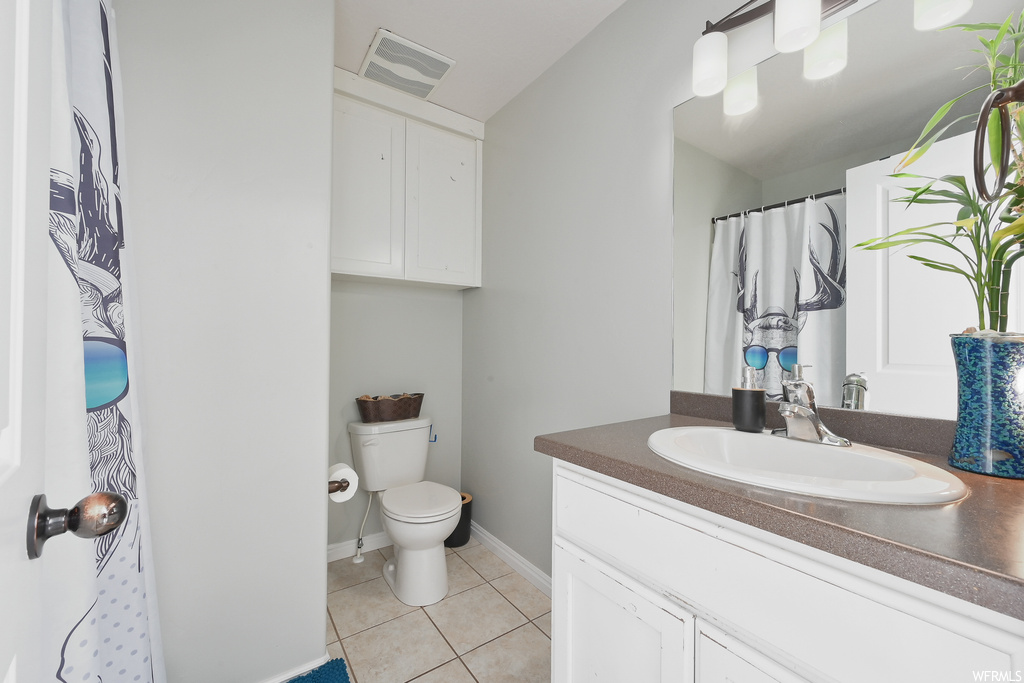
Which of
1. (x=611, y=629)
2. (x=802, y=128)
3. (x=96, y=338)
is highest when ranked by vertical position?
(x=802, y=128)

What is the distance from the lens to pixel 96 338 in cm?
94

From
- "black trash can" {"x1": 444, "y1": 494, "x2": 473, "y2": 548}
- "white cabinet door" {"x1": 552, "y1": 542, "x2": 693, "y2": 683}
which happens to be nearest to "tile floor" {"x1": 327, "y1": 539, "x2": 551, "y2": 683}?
"black trash can" {"x1": 444, "y1": 494, "x2": 473, "y2": 548}

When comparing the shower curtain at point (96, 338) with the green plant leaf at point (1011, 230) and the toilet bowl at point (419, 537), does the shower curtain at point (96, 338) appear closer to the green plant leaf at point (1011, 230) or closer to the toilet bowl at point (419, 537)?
the toilet bowl at point (419, 537)

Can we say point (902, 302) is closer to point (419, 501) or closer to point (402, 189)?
point (419, 501)

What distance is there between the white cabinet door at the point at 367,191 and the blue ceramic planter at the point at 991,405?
2042 millimetres

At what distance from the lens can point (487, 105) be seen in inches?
90.4

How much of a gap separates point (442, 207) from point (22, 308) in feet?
6.69

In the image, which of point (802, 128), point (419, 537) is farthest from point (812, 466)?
point (419, 537)

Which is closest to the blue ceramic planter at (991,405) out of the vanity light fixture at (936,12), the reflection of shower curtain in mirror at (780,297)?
the reflection of shower curtain in mirror at (780,297)

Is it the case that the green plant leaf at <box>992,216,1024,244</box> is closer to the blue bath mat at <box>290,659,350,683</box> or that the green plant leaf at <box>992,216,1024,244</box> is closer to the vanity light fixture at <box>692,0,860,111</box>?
the vanity light fixture at <box>692,0,860,111</box>

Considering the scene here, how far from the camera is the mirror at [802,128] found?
37.5 inches

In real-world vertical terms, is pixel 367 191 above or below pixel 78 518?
above

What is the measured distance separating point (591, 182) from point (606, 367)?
2.50ft

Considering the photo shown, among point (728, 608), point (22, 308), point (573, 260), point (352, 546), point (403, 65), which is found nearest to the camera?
point (22, 308)
